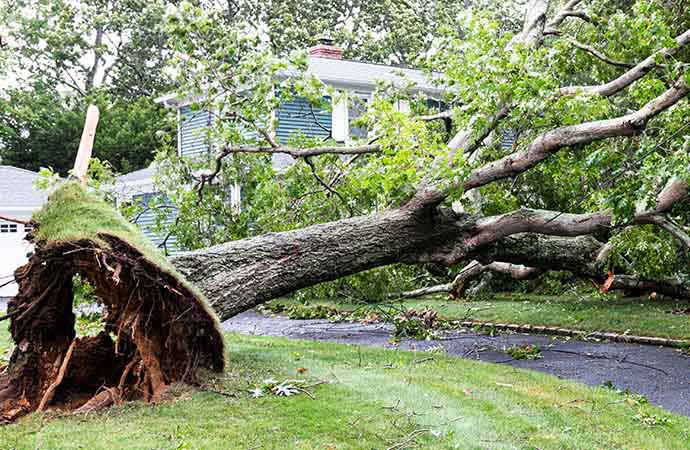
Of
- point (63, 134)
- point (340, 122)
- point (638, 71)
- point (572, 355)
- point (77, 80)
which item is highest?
point (77, 80)

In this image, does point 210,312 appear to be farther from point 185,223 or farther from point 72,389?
point 185,223

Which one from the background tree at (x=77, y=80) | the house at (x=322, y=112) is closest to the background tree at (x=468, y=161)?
the house at (x=322, y=112)

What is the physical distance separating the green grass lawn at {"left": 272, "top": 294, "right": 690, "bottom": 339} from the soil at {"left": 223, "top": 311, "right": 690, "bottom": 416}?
2.36 ft

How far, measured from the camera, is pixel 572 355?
9.05m

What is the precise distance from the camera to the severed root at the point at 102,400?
534cm

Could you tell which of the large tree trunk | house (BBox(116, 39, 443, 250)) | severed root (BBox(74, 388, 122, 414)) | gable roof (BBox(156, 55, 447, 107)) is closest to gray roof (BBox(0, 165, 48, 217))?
house (BBox(116, 39, 443, 250))

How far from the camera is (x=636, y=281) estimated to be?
12.1 m

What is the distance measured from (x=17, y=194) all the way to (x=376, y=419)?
61.6 ft

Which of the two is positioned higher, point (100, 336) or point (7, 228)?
point (7, 228)

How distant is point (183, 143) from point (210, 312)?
16.8 metres

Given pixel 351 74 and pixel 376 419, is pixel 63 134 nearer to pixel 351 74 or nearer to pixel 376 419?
pixel 351 74

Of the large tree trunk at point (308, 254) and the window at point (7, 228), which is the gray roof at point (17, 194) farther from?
the large tree trunk at point (308, 254)

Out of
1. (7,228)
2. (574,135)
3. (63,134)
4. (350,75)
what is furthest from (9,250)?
(574,135)

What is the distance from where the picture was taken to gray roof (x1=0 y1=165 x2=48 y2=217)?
2062 centimetres
